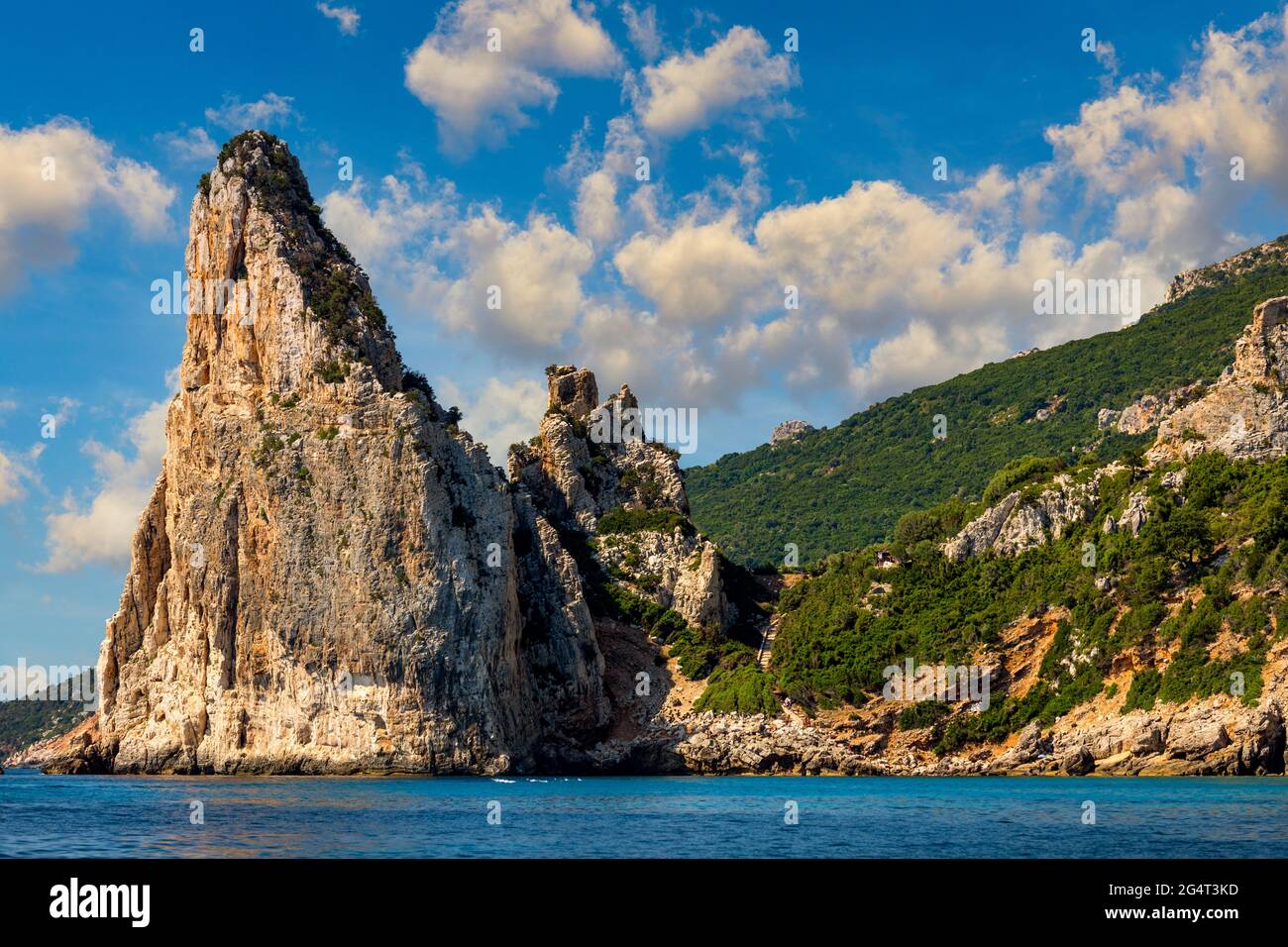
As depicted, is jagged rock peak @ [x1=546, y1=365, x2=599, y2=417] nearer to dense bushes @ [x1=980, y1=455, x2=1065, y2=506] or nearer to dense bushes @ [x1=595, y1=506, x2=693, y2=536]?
dense bushes @ [x1=595, y1=506, x2=693, y2=536]

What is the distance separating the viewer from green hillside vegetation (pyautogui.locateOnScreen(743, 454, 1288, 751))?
6594cm

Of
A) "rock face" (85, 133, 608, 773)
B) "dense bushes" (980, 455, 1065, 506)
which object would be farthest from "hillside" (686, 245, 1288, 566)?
"rock face" (85, 133, 608, 773)

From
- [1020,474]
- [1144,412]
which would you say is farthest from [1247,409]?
[1144,412]

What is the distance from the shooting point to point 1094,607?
73.1 m

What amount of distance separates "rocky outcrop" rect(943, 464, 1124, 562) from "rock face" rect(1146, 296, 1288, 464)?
4.37 m

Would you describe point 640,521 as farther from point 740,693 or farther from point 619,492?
point 740,693

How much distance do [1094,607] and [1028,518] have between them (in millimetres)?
10412

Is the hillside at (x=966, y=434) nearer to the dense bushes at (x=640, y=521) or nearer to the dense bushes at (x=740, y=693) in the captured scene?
the dense bushes at (x=640, y=521)

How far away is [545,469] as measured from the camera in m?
96.5
